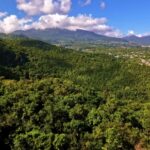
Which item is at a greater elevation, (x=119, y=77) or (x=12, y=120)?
(x=12, y=120)

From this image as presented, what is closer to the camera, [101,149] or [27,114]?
[101,149]

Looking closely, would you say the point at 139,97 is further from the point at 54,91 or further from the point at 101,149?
the point at 101,149

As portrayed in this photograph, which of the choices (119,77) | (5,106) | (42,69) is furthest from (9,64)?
(5,106)

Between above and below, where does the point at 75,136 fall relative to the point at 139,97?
above

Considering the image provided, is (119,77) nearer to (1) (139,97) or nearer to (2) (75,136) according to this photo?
(1) (139,97)

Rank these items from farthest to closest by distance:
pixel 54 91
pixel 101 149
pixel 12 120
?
1. pixel 54 91
2. pixel 12 120
3. pixel 101 149

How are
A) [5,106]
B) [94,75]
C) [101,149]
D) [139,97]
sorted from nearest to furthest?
[101,149] → [5,106] → [139,97] → [94,75]

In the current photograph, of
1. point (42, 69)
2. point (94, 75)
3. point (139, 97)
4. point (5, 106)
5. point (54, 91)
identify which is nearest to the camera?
point (5, 106)

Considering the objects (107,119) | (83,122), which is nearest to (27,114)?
(83,122)

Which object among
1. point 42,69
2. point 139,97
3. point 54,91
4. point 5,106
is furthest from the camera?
point 42,69
